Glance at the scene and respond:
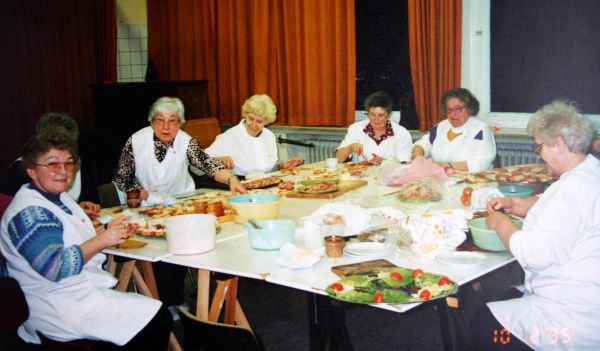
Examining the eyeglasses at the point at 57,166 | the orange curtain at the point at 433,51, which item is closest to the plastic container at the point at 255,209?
the eyeglasses at the point at 57,166

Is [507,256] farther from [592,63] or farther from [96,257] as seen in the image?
[592,63]

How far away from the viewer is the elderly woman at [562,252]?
1818mm

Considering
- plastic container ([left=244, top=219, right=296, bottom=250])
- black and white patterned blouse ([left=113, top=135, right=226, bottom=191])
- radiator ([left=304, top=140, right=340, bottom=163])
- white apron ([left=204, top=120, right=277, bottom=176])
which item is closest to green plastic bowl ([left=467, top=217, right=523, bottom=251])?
plastic container ([left=244, top=219, right=296, bottom=250])

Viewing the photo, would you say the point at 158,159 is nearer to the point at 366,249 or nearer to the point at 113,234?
the point at 113,234

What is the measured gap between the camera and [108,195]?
136 inches

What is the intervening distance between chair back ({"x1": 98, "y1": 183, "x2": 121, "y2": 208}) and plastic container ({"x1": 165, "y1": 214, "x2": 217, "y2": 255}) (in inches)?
50.1

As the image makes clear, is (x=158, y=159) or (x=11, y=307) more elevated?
(x=158, y=159)

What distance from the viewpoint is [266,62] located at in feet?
19.9

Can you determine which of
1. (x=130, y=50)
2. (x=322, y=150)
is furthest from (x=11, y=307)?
(x=130, y=50)

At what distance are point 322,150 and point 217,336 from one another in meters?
4.16

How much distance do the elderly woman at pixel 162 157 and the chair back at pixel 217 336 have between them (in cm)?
181

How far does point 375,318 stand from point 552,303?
1.55 metres

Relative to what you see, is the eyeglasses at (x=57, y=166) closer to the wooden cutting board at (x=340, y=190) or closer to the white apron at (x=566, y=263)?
the wooden cutting board at (x=340, y=190)

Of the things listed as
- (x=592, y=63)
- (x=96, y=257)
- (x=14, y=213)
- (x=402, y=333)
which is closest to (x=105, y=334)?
(x=96, y=257)
